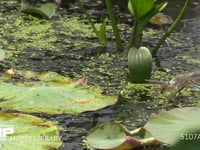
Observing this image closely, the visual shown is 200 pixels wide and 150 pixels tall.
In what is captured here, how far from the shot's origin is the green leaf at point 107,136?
1.23 meters

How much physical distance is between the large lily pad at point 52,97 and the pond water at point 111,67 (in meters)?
0.02

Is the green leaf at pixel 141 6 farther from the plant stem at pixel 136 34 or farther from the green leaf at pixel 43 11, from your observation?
the green leaf at pixel 43 11

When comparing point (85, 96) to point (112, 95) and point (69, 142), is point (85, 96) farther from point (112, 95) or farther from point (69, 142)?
point (69, 142)

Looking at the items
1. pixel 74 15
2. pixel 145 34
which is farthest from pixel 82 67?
pixel 74 15

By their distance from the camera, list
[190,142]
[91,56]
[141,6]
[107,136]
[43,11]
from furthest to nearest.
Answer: [43,11], [91,56], [141,6], [107,136], [190,142]

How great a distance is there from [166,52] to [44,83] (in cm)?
61

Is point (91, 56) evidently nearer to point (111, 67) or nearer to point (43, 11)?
point (111, 67)

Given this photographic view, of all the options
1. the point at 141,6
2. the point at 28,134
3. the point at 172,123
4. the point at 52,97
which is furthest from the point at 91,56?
the point at 172,123

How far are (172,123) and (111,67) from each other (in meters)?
0.75

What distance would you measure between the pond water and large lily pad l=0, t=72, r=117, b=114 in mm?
22

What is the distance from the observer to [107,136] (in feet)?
4.13

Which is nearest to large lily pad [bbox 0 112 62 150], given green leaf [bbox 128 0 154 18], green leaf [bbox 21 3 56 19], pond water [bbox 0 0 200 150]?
pond water [bbox 0 0 200 150]

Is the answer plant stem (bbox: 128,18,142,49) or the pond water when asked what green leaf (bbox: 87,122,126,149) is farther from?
plant stem (bbox: 128,18,142,49)

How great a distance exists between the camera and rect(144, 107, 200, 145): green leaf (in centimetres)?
112
